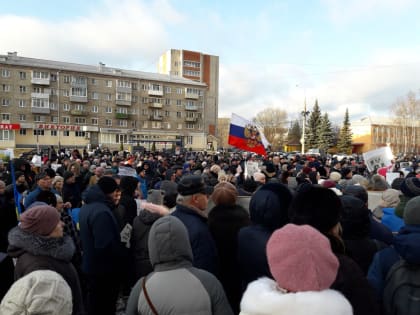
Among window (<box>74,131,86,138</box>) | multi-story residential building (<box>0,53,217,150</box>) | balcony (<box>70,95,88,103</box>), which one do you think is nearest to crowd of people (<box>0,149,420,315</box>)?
multi-story residential building (<box>0,53,217,150</box>)

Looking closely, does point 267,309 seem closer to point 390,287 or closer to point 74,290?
point 390,287

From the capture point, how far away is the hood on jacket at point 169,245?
2.19 meters

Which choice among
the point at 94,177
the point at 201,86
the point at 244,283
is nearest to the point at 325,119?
the point at 201,86

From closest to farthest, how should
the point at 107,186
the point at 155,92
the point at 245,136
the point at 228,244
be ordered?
the point at 228,244 < the point at 107,186 < the point at 245,136 < the point at 155,92

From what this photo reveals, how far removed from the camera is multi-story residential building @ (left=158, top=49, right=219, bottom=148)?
8238 centimetres

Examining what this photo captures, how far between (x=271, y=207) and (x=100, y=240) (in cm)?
200

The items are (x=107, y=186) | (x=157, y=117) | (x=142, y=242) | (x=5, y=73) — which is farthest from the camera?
(x=157, y=117)

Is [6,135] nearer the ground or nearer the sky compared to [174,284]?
nearer the sky

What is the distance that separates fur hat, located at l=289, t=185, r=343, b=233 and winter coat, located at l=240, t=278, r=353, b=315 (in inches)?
29.0

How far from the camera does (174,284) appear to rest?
6.99ft

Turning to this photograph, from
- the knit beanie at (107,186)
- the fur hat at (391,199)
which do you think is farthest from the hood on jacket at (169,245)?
the fur hat at (391,199)

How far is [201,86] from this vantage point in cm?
7100

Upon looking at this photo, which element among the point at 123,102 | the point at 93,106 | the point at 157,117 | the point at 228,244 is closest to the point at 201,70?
the point at 157,117

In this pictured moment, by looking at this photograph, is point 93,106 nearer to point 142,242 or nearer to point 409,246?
point 142,242
